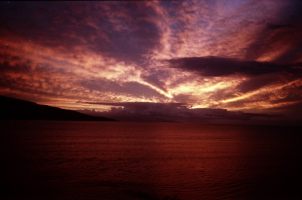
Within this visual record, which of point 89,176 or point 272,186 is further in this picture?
point 89,176

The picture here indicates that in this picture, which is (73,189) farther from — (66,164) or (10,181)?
(66,164)

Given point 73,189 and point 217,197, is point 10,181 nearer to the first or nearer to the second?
point 73,189

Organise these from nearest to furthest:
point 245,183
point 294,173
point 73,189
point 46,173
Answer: point 73,189, point 245,183, point 46,173, point 294,173

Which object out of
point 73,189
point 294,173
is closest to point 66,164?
point 73,189

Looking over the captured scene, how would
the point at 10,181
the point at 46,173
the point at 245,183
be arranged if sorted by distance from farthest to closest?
the point at 46,173 → the point at 245,183 → the point at 10,181

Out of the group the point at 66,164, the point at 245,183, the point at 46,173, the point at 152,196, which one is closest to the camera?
→ the point at 152,196

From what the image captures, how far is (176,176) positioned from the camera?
112 feet

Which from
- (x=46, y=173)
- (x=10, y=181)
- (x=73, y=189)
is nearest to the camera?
(x=73, y=189)

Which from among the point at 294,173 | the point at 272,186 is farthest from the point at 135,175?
the point at 294,173

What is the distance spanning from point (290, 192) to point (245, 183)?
4.86m

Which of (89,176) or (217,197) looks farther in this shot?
(89,176)

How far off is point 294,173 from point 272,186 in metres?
9.87

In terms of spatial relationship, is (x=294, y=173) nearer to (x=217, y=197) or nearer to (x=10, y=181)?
(x=217, y=197)

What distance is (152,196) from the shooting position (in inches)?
977
